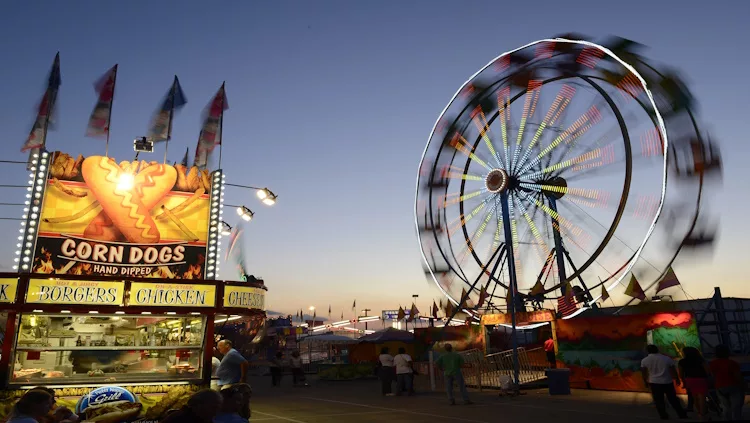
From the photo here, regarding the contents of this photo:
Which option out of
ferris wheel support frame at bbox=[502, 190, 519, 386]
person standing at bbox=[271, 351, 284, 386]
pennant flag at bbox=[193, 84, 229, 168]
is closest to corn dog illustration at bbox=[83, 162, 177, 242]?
pennant flag at bbox=[193, 84, 229, 168]

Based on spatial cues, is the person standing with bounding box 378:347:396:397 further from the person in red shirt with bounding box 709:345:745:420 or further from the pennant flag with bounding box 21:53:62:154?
the pennant flag with bounding box 21:53:62:154

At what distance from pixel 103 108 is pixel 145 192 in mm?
3347

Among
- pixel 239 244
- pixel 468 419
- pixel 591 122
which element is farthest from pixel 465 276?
pixel 468 419

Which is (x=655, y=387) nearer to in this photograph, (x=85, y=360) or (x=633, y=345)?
(x=633, y=345)

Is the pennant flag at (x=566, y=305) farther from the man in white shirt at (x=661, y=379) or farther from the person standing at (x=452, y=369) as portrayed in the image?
the man in white shirt at (x=661, y=379)

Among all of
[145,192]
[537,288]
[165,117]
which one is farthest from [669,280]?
[165,117]

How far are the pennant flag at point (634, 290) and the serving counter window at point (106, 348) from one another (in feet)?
46.0

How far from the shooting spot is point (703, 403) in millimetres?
9172

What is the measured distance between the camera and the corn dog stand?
10.4 m

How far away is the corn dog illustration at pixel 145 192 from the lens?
38.5 ft

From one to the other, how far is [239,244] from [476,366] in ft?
29.7

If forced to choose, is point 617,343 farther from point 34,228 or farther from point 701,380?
point 34,228

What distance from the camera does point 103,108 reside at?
553 inches

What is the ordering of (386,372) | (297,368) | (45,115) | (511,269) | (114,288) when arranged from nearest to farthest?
(114,288)
(45,115)
(386,372)
(511,269)
(297,368)
